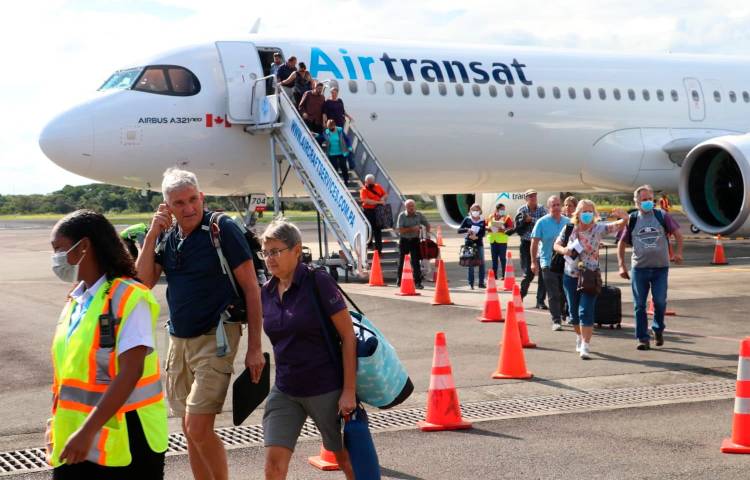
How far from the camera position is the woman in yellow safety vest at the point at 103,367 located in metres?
4.18

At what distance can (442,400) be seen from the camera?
7797 mm

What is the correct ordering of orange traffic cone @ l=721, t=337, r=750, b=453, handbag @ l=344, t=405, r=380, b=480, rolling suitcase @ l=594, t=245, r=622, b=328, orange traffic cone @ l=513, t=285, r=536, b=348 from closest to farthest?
handbag @ l=344, t=405, r=380, b=480 → orange traffic cone @ l=721, t=337, r=750, b=453 → orange traffic cone @ l=513, t=285, r=536, b=348 → rolling suitcase @ l=594, t=245, r=622, b=328

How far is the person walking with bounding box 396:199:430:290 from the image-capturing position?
17.7 meters

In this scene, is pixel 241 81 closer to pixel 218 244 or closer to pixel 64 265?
pixel 218 244

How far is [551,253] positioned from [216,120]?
7.70 m

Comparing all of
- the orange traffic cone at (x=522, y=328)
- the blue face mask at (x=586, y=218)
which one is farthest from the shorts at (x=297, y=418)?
the blue face mask at (x=586, y=218)

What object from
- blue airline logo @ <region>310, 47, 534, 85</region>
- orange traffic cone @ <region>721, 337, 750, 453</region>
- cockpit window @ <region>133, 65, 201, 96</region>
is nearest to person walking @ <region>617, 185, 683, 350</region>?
orange traffic cone @ <region>721, 337, 750, 453</region>

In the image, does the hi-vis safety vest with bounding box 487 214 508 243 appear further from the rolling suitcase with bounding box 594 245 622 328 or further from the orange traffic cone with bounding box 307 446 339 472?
the orange traffic cone with bounding box 307 446 339 472

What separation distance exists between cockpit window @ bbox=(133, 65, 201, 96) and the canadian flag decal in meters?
0.47

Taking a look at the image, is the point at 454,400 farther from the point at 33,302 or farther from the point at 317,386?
the point at 33,302

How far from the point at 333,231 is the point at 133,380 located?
1411cm

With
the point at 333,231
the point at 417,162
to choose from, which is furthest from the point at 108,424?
the point at 417,162

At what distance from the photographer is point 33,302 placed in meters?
16.3

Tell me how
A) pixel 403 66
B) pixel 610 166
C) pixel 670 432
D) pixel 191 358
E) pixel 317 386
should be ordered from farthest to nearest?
pixel 610 166
pixel 403 66
pixel 670 432
pixel 191 358
pixel 317 386
